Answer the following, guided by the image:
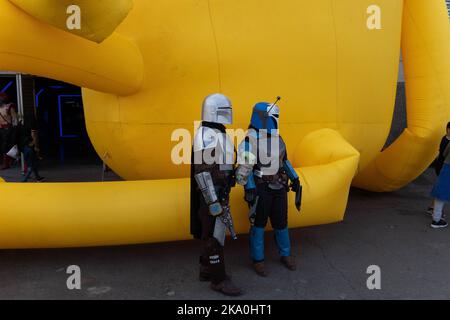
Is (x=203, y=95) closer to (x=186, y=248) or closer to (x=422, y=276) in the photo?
(x=186, y=248)

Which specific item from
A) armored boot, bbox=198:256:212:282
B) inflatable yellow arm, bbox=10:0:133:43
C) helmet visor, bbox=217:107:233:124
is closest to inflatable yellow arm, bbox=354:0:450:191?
helmet visor, bbox=217:107:233:124

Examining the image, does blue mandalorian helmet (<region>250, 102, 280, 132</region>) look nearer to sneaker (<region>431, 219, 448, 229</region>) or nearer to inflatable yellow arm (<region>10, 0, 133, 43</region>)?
inflatable yellow arm (<region>10, 0, 133, 43</region>)

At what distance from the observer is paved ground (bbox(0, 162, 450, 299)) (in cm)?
329

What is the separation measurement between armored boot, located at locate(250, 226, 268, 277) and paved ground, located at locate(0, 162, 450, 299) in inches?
3.2

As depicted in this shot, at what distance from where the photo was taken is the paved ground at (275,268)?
329 centimetres

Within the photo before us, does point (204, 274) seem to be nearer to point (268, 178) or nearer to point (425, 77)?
point (268, 178)

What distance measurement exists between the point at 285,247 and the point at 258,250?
0.25m

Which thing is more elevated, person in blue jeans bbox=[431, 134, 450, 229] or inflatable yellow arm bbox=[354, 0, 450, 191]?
inflatable yellow arm bbox=[354, 0, 450, 191]

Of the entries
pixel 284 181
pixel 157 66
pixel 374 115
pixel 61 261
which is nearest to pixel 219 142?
pixel 284 181

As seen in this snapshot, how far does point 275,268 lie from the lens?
373cm

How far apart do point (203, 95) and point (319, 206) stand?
1.39 m

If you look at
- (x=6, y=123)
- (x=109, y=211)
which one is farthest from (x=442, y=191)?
(x=6, y=123)

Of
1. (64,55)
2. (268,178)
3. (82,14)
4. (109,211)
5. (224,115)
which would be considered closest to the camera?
(82,14)

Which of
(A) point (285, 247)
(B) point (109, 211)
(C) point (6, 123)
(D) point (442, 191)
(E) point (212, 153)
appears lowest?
(A) point (285, 247)
